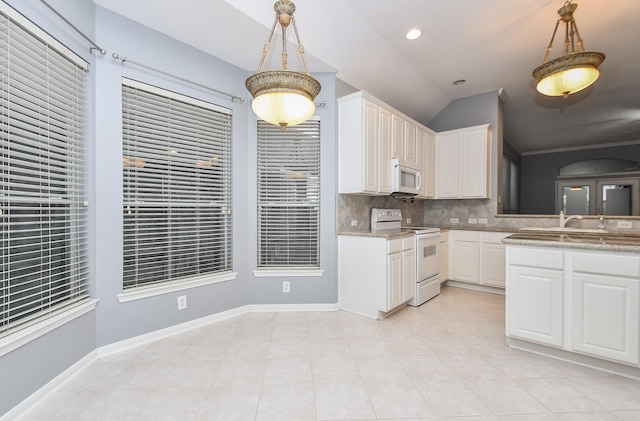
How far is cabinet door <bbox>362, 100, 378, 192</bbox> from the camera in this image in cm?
315

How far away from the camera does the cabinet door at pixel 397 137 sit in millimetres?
3594

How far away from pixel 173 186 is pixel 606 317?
11.8 ft

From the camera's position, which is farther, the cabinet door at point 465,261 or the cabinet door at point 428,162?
the cabinet door at point 428,162

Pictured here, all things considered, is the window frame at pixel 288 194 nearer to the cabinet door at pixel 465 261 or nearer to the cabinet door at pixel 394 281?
the cabinet door at pixel 394 281

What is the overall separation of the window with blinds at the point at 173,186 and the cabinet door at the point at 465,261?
3.30m

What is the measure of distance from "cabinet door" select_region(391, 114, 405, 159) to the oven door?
1.10 m

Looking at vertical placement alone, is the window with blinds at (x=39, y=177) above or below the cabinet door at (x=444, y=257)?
above

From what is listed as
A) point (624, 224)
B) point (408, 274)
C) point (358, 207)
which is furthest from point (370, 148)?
point (624, 224)

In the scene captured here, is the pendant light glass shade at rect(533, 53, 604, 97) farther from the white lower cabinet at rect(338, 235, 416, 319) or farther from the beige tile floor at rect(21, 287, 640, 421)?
the beige tile floor at rect(21, 287, 640, 421)

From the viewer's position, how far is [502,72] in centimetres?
392

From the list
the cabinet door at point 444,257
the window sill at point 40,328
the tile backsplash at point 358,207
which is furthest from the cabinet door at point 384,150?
the window sill at point 40,328

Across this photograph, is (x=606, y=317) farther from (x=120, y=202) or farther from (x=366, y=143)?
(x=120, y=202)

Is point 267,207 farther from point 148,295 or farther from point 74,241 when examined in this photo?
point 74,241

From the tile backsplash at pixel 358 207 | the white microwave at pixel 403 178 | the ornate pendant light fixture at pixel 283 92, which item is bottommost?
the tile backsplash at pixel 358 207
